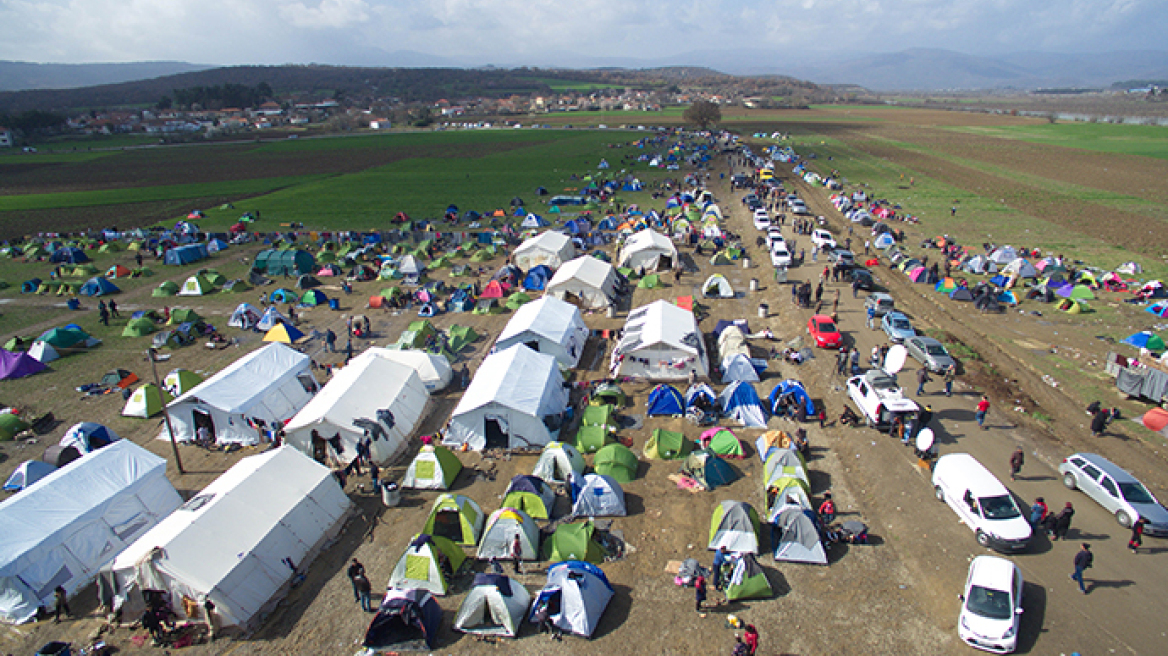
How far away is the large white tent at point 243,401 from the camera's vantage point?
19703 millimetres

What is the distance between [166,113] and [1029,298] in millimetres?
245444

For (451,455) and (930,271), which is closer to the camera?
(451,455)

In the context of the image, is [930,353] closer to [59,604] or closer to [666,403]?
[666,403]

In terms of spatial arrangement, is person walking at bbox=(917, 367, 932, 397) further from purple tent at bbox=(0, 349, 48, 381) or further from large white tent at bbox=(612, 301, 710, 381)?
purple tent at bbox=(0, 349, 48, 381)

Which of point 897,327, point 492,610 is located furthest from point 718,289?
point 492,610

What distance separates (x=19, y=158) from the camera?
111000 millimetres

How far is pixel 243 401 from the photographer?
19.9 meters

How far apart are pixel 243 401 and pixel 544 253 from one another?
68.4 ft

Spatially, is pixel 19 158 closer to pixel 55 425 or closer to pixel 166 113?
pixel 166 113

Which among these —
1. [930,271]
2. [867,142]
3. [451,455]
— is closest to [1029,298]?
[930,271]

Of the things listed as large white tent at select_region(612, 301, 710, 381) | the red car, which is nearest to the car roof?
the red car

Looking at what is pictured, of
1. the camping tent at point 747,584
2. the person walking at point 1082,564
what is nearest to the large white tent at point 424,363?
the camping tent at point 747,584

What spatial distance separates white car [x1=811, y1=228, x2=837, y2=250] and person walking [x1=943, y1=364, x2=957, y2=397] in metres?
17.5

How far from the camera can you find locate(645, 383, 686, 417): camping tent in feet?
66.9
